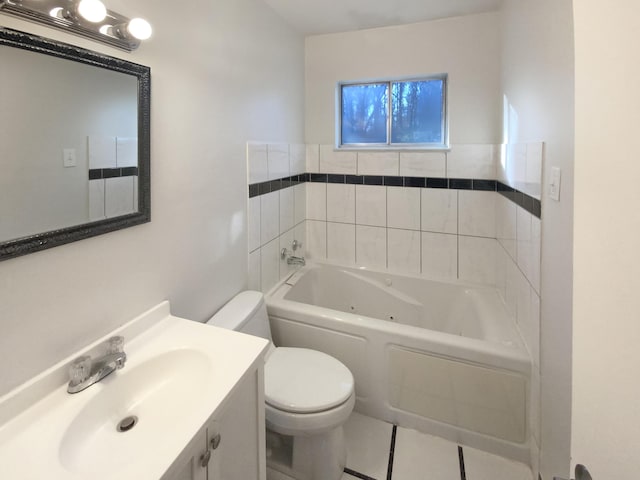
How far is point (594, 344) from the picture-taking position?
0.56m

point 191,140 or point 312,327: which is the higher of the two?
point 191,140

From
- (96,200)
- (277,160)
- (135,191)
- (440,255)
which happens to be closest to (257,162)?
(277,160)

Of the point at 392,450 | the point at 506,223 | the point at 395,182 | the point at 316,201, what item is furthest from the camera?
the point at 316,201

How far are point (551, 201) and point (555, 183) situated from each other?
0.08 metres

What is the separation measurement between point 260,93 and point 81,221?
51.8 inches

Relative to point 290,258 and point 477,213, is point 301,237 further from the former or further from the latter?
point 477,213

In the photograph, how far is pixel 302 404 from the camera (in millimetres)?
1382

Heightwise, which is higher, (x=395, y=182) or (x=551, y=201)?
(x=395, y=182)

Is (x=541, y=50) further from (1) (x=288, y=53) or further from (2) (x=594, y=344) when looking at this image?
(1) (x=288, y=53)

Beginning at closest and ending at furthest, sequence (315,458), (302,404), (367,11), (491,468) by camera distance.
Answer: (302,404)
(315,458)
(491,468)
(367,11)

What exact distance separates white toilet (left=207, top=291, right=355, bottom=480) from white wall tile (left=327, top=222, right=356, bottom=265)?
1132mm

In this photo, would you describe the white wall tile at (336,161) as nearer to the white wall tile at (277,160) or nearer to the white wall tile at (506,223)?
the white wall tile at (277,160)

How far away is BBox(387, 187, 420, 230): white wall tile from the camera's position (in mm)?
2510

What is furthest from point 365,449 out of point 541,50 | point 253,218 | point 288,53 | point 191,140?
point 288,53
